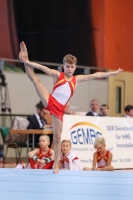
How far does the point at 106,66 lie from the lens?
15.3 metres

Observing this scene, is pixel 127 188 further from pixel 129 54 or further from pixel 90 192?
pixel 129 54

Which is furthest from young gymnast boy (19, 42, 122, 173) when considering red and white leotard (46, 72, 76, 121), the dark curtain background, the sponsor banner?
the dark curtain background

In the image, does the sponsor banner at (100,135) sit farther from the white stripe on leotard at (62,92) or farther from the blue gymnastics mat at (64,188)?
the blue gymnastics mat at (64,188)

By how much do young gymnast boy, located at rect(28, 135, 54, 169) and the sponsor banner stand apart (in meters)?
0.93

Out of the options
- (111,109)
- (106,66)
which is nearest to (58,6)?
(106,66)

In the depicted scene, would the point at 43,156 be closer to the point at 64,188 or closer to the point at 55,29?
the point at 64,188

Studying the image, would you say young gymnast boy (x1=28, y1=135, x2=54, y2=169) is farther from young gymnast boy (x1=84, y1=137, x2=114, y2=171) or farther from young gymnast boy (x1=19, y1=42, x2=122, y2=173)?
young gymnast boy (x1=19, y1=42, x2=122, y2=173)

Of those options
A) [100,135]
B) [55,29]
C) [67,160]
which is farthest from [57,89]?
[55,29]

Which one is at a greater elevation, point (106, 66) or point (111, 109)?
point (106, 66)

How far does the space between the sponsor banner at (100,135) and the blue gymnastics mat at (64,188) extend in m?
3.19

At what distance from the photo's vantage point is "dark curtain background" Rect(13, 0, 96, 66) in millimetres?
14117

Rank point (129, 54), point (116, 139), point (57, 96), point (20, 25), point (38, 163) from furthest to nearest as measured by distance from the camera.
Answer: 1. point (129, 54)
2. point (20, 25)
3. point (116, 139)
4. point (38, 163)
5. point (57, 96)

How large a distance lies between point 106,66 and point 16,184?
1099 cm

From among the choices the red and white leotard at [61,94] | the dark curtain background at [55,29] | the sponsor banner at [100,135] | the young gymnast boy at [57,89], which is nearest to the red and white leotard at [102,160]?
the sponsor banner at [100,135]
